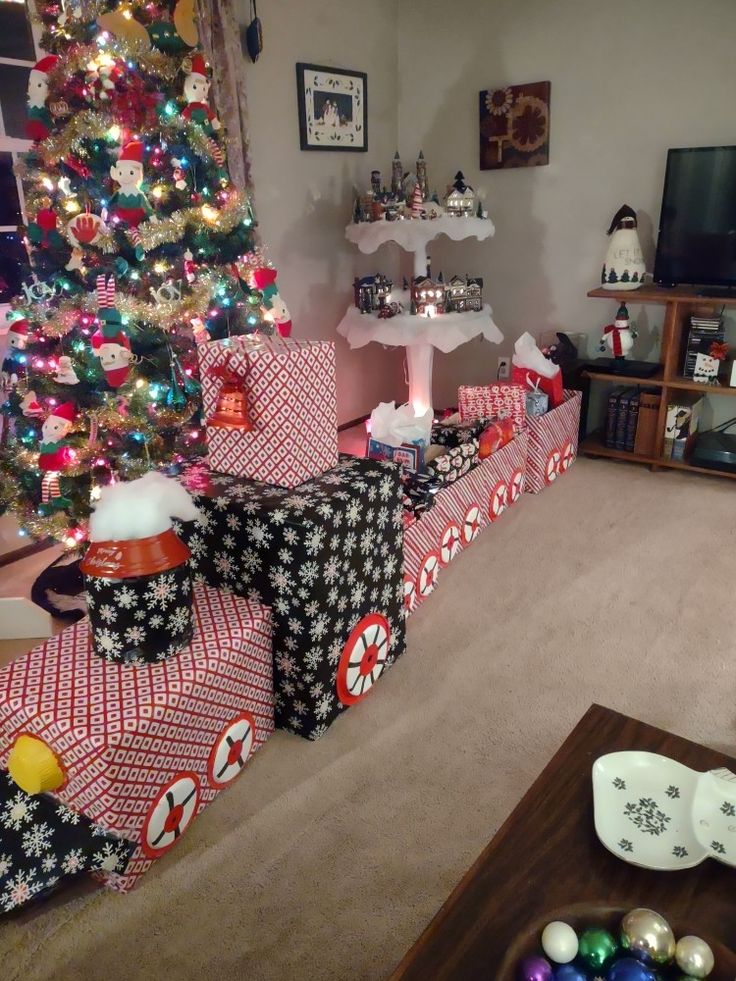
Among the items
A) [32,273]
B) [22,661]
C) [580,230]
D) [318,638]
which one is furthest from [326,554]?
[580,230]

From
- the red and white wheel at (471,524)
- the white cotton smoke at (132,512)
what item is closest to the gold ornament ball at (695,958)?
the white cotton smoke at (132,512)

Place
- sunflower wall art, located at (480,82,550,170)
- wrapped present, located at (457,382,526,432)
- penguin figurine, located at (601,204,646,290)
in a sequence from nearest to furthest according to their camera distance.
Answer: wrapped present, located at (457,382,526,432) → penguin figurine, located at (601,204,646,290) → sunflower wall art, located at (480,82,550,170)

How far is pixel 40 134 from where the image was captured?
2186 mm

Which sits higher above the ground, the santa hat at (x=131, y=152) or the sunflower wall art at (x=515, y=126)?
the sunflower wall art at (x=515, y=126)

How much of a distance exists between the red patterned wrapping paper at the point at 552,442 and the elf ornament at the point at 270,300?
1.13 m

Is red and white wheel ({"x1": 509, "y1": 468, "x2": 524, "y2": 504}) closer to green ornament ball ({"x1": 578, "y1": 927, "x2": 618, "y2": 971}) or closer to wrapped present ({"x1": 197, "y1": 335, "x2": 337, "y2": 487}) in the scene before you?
wrapped present ({"x1": 197, "y1": 335, "x2": 337, "y2": 487})

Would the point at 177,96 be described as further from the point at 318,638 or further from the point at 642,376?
the point at 642,376

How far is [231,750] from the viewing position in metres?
1.58

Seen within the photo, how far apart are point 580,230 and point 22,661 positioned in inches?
130

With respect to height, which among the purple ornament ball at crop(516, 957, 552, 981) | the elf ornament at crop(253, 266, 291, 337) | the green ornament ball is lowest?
the green ornament ball

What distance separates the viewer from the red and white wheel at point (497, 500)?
2.79 metres

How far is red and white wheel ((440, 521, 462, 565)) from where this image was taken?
243 centimetres

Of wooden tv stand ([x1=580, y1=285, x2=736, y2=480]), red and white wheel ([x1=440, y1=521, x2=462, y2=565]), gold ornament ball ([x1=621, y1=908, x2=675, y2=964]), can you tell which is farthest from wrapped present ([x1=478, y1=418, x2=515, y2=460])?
gold ornament ball ([x1=621, y1=908, x2=675, y2=964])

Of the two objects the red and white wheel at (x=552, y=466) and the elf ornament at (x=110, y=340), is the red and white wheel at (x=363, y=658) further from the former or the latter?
the red and white wheel at (x=552, y=466)
